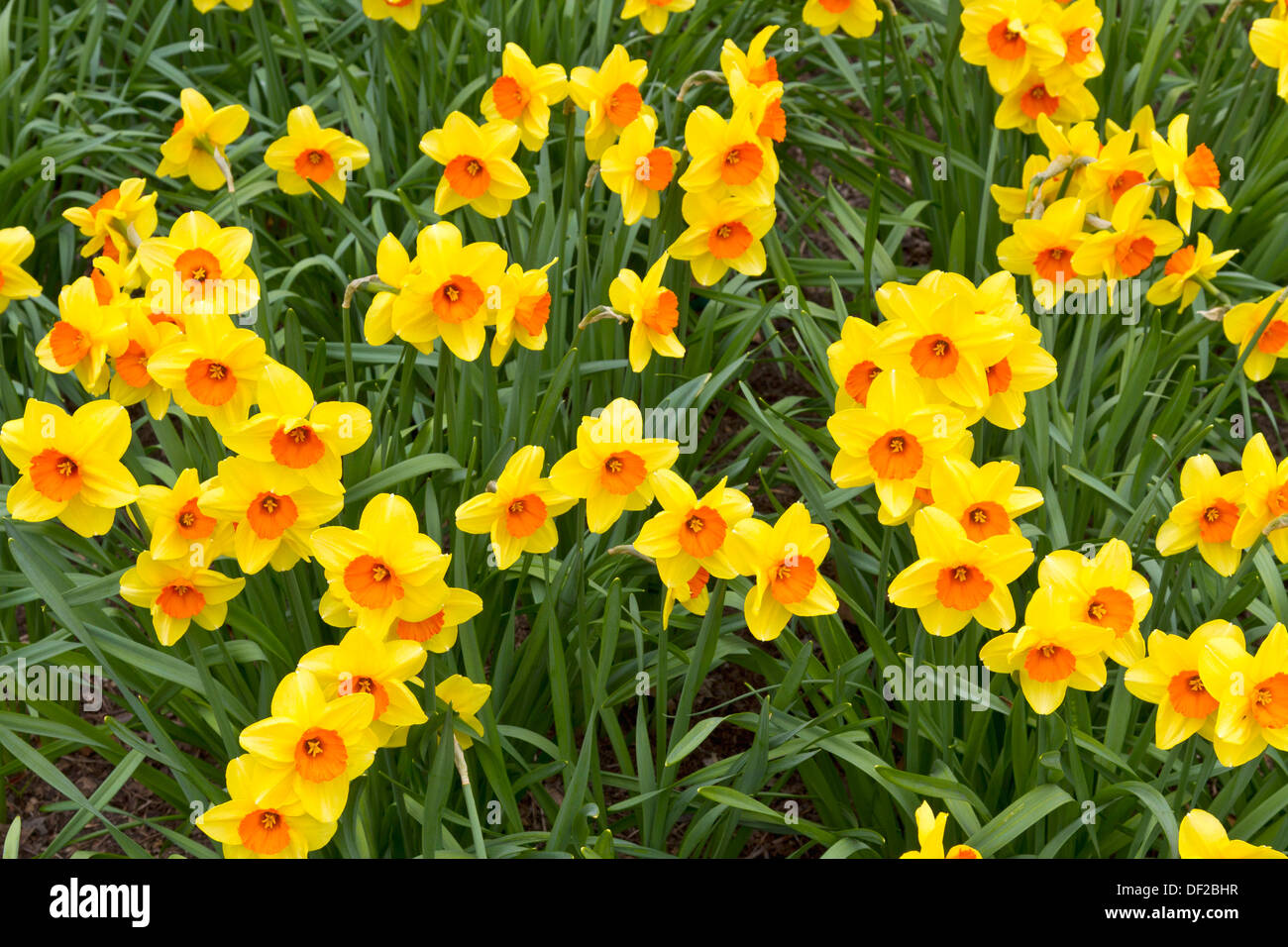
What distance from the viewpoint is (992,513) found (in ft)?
5.78

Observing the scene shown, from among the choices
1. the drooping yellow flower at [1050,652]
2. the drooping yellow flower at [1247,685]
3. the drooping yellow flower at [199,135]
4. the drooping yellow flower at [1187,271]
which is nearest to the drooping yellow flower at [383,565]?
the drooping yellow flower at [1050,652]

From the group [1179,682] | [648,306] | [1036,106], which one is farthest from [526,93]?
[1179,682]

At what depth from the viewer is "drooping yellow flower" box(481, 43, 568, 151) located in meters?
2.62

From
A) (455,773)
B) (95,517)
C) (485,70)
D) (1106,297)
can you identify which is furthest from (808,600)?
(485,70)

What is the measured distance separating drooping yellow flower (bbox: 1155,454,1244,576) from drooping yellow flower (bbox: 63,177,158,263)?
2.04 metres

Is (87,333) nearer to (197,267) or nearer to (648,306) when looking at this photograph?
(197,267)

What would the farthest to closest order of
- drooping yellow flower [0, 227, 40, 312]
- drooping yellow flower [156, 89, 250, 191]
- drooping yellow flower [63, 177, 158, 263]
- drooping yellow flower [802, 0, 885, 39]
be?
drooping yellow flower [802, 0, 885, 39], drooping yellow flower [156, 89, 250, 191], drooping yellow flower [63, 177, 158, 263], drooping yellow flower [0, 227, 40, 312]

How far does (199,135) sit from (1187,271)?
7.81 feet

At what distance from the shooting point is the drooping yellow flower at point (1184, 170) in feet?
8.55

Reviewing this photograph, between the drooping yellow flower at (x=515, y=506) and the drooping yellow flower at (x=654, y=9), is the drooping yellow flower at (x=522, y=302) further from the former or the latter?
the drooping yellow flower at (x=654, y=9)

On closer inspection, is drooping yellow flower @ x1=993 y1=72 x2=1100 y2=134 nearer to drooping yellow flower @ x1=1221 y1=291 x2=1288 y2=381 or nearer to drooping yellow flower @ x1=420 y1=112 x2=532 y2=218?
drooping yellow flower @ x1=1221 y1=291 x2=1288 y2=381

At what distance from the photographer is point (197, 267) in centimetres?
205

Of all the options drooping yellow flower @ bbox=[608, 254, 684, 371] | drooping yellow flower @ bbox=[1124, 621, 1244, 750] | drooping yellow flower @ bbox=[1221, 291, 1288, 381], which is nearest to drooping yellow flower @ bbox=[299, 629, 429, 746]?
drooping yellow flower @ bbox=[608, 254, 684, 371]

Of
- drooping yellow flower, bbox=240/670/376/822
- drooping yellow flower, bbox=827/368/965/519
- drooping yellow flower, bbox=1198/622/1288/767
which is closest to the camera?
drooping yellow flower, bbox=240/670/376/822
